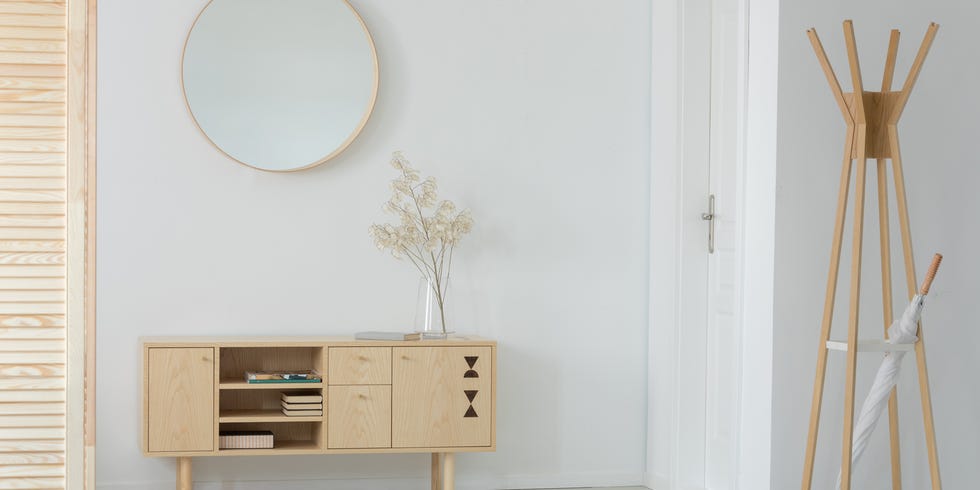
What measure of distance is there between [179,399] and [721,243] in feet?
6.86

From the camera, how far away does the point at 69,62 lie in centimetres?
273

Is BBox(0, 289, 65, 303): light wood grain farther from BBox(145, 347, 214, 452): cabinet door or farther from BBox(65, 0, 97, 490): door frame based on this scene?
BBox(145, 347, 214, 452): cabinet door

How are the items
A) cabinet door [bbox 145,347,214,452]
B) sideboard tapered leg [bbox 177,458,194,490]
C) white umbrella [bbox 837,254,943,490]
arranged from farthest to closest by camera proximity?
1. sideboard tapered leg [bbox 177,458,194,490]
2. cabinet door [bbox 145,347,214,452]
3. white umbrella [bbox 837,254,943,490]

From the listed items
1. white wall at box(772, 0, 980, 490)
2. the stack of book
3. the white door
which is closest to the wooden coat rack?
white wall at box(772, 0, 980, 490)

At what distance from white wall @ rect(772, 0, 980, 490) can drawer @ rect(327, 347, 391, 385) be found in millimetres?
1336

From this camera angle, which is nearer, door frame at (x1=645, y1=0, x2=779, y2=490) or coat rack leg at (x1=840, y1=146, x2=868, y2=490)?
coat rack leg at (x1=840, y1=146, x2=868, y2=490)

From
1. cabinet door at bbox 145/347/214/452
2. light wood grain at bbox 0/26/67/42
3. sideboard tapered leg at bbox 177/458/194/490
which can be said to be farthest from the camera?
sideboard tapered leg at bbox 177/458/194/490

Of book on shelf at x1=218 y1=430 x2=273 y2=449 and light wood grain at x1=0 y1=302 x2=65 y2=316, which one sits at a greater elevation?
light wood grain at x1=0 y1=302 x2=65 y2=316

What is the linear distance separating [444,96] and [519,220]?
Result: 1.90ft

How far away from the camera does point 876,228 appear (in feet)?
10.7

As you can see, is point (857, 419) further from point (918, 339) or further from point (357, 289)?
point (357, 289)

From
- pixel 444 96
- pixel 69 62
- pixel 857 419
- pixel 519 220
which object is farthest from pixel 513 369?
pixel 69 62

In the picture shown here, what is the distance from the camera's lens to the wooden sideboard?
345cm

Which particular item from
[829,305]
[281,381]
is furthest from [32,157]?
[829,305]
